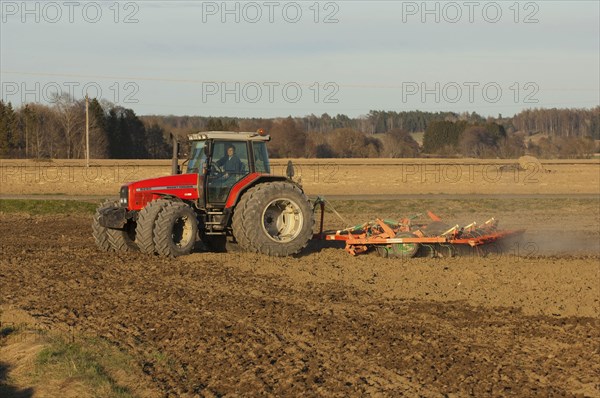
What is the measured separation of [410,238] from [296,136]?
2437 inches

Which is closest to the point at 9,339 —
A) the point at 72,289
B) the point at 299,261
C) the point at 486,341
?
the point at 72,289

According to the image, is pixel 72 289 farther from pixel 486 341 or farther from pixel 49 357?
pixel 486 341

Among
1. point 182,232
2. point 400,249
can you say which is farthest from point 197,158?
point 400,249

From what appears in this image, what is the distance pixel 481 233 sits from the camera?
1441 centimetres

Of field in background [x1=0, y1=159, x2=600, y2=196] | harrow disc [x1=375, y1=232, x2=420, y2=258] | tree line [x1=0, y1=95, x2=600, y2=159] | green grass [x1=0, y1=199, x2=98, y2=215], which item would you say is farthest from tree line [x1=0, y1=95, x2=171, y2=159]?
harrow disc [x1=375, y1=232, x2=420, y2=258]

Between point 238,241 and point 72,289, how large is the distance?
11.3 feet

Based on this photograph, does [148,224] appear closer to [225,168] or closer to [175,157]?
[175,157]

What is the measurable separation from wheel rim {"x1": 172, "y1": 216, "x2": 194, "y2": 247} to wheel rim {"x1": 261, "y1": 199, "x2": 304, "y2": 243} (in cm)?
130

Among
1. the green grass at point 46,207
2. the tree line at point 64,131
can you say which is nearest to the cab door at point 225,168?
the green grass at point 46,207

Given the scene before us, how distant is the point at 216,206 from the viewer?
13891 millimetres

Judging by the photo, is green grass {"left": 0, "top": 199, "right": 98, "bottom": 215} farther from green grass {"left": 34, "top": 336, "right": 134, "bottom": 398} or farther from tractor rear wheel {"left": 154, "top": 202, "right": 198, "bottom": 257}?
green grass {"left": 34, "top": 336, "right": 134, "bottom": 398}

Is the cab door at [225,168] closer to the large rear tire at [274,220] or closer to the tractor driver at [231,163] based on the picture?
the tractor driver at [231,163]

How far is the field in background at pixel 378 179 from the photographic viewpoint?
123ft

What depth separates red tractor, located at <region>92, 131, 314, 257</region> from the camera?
13352 mm
